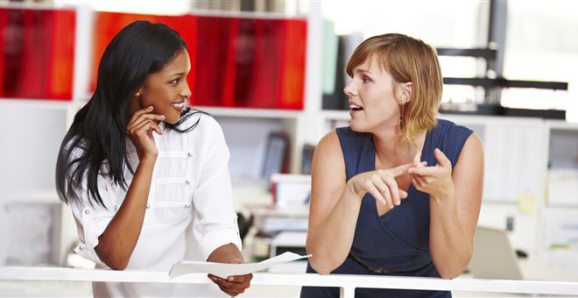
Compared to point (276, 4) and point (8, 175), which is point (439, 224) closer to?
point (8, 175)

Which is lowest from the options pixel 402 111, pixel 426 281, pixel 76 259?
pixel 76 259

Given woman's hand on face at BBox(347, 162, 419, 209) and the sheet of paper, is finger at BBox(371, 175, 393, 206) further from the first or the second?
the sheet of paper

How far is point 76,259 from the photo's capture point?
3.00 meters

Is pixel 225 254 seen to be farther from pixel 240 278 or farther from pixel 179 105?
pixel 179 105

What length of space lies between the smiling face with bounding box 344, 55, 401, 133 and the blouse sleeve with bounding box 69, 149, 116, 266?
0.46 meters

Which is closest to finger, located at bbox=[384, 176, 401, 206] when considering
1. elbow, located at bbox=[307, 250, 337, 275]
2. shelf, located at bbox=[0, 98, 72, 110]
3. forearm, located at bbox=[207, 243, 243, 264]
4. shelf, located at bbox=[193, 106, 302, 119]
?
elbow, located at bbox=[307, 250, 337, 275]

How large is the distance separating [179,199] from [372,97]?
0.40m

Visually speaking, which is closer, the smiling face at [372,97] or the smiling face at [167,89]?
the smiling face at [167,89]

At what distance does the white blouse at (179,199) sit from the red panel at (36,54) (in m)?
2.01

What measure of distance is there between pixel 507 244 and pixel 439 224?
4.43 ft

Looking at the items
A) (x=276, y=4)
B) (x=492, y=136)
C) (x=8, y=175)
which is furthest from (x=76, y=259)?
(x=492, y=136)

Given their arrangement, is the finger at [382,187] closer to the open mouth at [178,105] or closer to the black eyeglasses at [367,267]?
the black eyeglasses at [367,267]

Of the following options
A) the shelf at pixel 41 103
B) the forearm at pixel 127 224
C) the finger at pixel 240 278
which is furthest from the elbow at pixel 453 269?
the shelf at pixel 41 103

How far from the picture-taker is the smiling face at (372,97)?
1675mm
